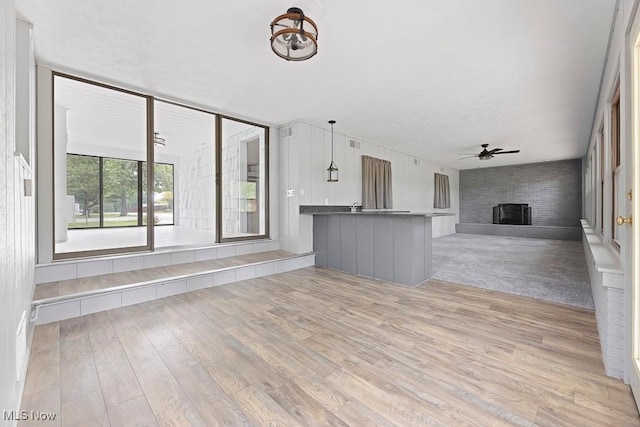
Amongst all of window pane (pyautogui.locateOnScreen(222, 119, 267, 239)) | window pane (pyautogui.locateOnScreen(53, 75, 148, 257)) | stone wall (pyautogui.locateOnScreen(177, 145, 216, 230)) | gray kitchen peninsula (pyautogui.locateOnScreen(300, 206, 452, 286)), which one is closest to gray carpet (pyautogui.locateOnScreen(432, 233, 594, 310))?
gray kitchen peninsula (pyautogui.locateOnScreen(300, 206, 452, 286))

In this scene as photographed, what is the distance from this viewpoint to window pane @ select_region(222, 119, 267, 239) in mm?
5402

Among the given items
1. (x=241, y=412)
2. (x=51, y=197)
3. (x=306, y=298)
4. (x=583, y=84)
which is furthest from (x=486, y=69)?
(x=51, y=197)

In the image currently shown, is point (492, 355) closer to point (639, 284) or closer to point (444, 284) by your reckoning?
point (639, 284)

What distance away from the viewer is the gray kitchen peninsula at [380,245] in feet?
12.3

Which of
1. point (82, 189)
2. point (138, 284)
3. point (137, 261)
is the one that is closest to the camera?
point (138, 284)

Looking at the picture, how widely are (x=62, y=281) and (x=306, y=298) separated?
2826 mm

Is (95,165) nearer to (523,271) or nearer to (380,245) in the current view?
(380,245)

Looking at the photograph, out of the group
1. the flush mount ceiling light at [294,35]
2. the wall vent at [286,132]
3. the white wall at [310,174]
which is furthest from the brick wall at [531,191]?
the flush mount ceiling light at [294,35]

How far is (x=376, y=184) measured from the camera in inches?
268

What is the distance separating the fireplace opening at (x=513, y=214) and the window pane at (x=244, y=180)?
897 cm

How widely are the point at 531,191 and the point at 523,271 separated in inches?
274

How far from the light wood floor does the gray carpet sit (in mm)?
547

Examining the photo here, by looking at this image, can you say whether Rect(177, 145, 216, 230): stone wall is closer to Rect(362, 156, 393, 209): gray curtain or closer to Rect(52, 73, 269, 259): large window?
Rect(52, 73, 269, 259): large window

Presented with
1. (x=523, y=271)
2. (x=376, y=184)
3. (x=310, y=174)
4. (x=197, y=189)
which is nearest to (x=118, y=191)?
(x=197, y=189)
